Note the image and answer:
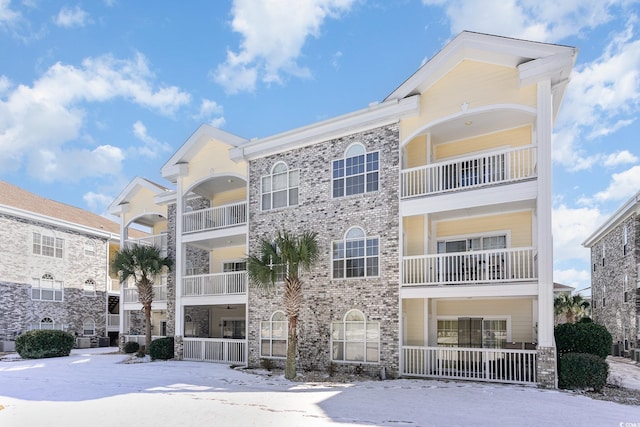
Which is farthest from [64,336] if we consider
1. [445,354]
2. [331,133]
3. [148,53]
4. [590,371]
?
[590,371]

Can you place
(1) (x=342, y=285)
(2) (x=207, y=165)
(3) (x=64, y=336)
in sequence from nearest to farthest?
(1) (x=342, y=285) → (2) (x=207, y=165) → (3) (x=64, y=336)

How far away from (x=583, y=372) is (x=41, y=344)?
23.5 m

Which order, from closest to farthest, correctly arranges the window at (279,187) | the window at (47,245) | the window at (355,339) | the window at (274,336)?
1. the window at (355,339)
2. the window at (274,336)
3. the window at (279,187)
4. the window at (47,245)

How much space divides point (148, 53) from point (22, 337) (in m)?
15.3

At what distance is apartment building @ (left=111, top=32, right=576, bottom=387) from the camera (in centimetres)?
1421

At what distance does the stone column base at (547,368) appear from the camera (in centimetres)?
1297

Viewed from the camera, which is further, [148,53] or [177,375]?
[148,53]

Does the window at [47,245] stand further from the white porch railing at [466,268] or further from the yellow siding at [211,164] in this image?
the white porch railing at [466,268]

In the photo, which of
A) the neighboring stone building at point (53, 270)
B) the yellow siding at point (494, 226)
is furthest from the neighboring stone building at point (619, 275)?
the neighboring stone building at point (53, 270)

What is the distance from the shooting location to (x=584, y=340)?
13945 millimetres

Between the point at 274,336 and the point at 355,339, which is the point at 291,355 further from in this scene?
the point at 274,336

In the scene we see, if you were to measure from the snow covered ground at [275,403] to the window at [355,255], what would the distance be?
3.89 metres

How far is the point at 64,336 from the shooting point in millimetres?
24188

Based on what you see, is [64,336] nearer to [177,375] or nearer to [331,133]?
[177,375]
